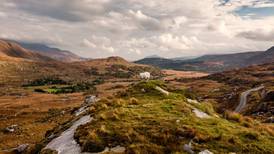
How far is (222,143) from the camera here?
17.9 metres

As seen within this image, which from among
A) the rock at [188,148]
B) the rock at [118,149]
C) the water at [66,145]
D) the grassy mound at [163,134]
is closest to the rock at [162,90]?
the grassy mound at [163,134]

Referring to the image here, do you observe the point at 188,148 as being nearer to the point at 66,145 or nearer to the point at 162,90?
the point at 66,145

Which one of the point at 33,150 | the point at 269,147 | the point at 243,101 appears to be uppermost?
the point at 269,147

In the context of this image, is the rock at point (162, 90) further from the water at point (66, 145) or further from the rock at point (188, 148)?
the rock at point (188, 148)

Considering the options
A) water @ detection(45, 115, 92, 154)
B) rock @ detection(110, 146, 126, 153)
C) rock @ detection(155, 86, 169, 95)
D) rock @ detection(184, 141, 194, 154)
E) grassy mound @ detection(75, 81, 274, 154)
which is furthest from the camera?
rock @ detection(155, 86, 169, 95)

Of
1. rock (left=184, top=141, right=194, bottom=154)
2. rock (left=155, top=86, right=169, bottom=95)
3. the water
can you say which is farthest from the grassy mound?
rock (left=155, top=86, right=169, bottom=95)

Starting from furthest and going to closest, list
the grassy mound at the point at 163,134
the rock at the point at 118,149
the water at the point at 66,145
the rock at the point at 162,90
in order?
the rock at the point at 162,90 → the water at the point at 66,145 → the grassy mound at the point at 163,134 → the rock at the point at 118,149

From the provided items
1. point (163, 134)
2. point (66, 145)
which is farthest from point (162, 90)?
point (66, 145)

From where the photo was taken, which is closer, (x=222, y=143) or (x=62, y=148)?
(x=222, y=143)

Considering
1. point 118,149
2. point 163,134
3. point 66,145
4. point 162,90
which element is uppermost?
point 162,90

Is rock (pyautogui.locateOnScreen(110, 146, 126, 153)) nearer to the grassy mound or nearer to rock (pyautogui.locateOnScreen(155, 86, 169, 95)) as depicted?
the grassy mound

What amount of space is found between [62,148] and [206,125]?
10.3m

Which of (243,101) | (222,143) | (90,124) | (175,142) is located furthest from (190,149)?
(243,101)

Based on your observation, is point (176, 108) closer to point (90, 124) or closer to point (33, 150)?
point (90, 124)
